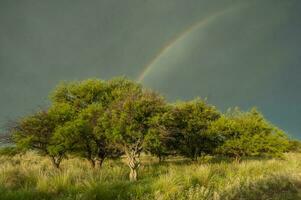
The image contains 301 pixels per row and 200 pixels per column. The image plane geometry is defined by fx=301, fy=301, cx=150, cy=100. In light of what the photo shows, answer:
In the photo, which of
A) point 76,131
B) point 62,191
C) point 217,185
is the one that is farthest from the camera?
point 76,131

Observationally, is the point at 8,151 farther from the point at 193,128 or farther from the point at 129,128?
the point at 129,128

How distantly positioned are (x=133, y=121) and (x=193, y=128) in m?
16.2

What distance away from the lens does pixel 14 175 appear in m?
14.6

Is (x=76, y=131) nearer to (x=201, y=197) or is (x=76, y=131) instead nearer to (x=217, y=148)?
(x=201, y=197)

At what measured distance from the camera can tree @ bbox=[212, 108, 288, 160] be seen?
3362 centimetres

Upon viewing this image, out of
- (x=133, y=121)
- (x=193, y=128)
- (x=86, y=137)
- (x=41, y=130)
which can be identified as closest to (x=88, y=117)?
(x=86, y=137)

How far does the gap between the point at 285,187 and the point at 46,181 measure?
37.2 ft

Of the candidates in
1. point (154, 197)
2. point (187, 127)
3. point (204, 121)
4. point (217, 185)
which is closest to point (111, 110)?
point (217, 185)

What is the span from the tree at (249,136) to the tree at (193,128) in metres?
1.36

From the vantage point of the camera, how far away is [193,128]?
34281 mm

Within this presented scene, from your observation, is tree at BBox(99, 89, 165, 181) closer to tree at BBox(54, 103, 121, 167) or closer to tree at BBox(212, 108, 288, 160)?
tree at BBox(54, 103, 121, 167)

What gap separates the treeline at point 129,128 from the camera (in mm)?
19594

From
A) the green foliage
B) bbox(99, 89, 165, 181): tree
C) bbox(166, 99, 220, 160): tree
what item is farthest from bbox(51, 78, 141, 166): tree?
the green foliage

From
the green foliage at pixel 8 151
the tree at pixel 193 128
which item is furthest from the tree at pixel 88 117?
the green foliage at pixel 8 151
